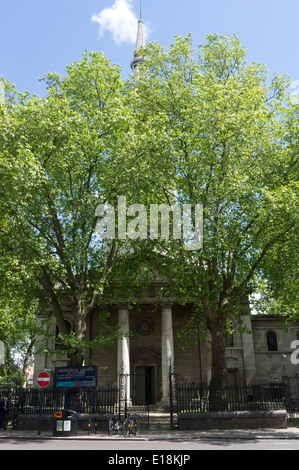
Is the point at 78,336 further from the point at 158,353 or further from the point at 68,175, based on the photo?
the point at 158,353

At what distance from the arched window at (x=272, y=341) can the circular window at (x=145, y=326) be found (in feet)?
38.1

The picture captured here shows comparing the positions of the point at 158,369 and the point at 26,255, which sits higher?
the point at 26,255

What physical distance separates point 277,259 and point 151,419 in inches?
416

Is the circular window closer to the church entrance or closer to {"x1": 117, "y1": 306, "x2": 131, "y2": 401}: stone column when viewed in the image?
Answer: the church entrance

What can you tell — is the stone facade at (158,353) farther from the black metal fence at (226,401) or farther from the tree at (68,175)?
the black metal fence at (226,401)

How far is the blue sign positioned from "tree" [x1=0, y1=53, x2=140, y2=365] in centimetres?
91

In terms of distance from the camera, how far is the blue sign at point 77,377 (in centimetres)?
2017

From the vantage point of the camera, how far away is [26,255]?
20.0m

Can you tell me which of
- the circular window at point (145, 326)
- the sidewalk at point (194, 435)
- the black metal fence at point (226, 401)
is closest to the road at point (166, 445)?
the sidewalk at point (194, 435)

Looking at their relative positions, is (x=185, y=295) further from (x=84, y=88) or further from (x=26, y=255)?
(x=84, y=88)

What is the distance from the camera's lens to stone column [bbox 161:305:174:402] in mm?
27234

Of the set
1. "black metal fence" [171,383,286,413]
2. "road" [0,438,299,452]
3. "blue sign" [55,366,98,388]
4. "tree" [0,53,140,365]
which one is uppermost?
"tree" [0,53,140,365]

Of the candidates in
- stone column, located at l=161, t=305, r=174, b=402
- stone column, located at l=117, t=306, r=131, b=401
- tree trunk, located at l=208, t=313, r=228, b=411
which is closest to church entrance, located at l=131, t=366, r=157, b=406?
stone column, located at l=117, t=306, r=131, b=401

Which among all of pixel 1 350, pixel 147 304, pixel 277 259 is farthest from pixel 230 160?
pixel 1 350
